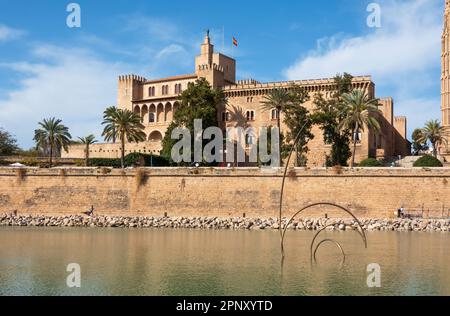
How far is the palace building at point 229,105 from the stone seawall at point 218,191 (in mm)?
14636

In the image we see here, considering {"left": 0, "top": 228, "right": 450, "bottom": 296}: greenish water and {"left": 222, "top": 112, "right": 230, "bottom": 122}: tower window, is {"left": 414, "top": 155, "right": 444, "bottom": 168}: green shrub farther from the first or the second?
{"left": 222, "top": 112, "right": 230, "bottom": 122}: tower window

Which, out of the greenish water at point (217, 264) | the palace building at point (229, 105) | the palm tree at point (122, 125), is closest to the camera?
the greenish water at point (217, 264)

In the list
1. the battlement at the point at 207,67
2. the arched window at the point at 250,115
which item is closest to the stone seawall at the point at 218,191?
the arched window at the point at 250,115

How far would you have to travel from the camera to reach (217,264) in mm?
19562

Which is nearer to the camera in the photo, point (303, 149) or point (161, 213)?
point (161, 213)

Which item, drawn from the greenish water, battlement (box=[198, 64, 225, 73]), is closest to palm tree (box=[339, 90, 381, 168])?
the greenish water

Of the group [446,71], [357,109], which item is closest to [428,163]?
[357,109]

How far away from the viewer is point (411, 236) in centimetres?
2728

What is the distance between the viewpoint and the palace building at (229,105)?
5075cm

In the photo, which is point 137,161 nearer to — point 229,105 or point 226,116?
point 226,116

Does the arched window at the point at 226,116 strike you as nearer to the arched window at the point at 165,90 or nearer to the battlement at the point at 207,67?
the battlement at the point at 207,67

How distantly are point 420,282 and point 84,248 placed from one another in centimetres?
1281
